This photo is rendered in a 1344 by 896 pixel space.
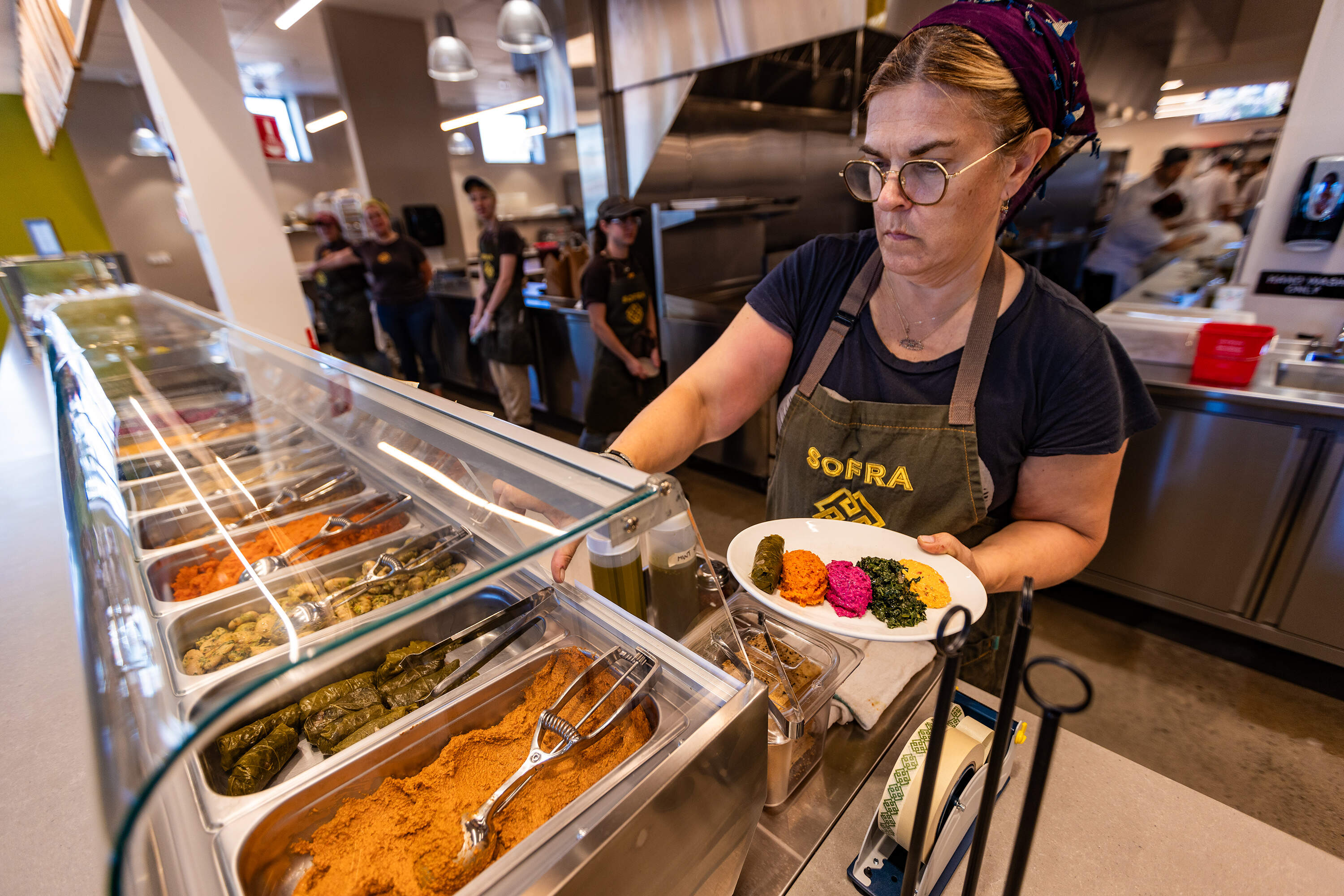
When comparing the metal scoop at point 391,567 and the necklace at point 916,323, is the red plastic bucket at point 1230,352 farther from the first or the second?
the metal scoop at point 391,567

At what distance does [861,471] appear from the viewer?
128cm

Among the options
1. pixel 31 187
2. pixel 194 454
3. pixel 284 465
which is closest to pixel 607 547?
pixel 284 465

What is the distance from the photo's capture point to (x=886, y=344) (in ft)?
4.17

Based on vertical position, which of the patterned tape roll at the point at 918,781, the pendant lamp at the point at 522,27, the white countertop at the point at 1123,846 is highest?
the pendant lamp at the point at 522,27

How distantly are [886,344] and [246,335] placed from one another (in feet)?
6.71

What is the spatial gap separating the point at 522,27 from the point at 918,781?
477 centimetres

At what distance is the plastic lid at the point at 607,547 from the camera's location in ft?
2.52

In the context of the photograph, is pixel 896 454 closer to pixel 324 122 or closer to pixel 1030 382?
pixel 1030 382

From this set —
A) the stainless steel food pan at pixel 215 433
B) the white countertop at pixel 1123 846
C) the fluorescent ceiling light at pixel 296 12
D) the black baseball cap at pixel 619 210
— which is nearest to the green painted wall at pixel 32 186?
the fluorescent ceiling light at pixel 296 12

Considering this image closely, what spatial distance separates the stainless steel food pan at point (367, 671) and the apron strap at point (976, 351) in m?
0.86

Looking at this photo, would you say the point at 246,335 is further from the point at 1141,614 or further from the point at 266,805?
the point at 1141,614

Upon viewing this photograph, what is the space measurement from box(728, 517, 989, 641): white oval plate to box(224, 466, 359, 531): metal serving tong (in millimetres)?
1021

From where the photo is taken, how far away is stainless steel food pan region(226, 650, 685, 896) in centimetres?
65

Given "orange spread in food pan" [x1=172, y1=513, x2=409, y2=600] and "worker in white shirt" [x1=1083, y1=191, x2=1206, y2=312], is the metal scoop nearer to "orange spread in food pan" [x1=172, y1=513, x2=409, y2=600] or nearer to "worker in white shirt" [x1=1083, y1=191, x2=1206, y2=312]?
"orange spread in food pan" [x1=172, y1=513, x2=409, y2=600]
